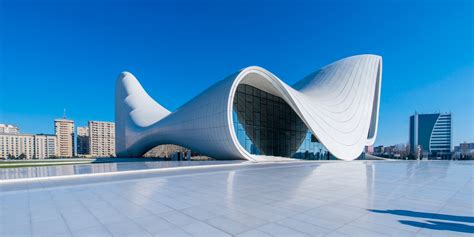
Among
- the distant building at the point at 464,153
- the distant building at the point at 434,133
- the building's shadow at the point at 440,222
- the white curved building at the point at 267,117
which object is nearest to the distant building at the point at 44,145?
the white curved building at the point at 267,117

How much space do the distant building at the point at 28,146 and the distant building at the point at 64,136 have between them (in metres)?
2.15

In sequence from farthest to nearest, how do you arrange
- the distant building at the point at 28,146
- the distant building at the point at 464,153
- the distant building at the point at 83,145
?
the distant building at the point at 83,145
the distant building at the point at 28,146
the distant building at the point at 464,153

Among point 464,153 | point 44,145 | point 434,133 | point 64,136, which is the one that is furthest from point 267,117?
point 434,133

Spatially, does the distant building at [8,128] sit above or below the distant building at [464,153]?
above

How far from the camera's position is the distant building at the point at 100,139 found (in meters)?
65.8

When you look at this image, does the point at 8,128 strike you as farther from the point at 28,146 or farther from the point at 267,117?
the point at 267,117

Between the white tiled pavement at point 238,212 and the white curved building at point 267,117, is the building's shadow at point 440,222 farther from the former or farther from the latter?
the white curved building at point 267,117

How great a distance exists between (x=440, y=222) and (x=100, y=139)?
257 feet

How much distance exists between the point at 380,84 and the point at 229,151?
27.1 meters

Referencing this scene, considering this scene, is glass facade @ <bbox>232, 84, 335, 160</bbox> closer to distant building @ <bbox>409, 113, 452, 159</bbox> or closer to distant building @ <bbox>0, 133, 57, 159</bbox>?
distant building @ <bbox>0, 133, 57, 159</bbox>

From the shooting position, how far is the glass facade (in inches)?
813

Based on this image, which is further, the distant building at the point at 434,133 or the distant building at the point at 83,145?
the distant building at the point at 434,133

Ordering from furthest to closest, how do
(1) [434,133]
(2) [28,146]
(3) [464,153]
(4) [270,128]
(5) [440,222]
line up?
(1) [434,133], (2) [28,146], (3) [464,153], (4) [270,128], (5) [440,222]

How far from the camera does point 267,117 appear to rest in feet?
77.9
